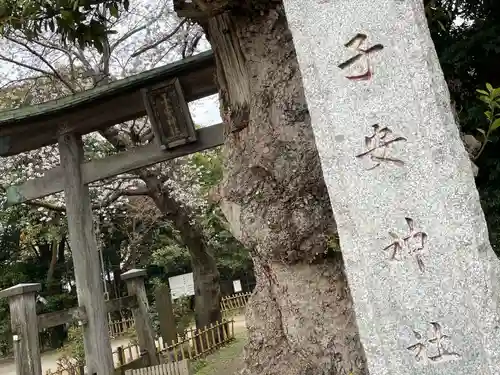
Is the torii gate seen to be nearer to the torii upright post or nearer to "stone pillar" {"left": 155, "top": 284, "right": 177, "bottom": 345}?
the torii upright post

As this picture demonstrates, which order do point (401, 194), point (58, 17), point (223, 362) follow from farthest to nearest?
point (223, 362)
point (58, 17)
point (401, 194)


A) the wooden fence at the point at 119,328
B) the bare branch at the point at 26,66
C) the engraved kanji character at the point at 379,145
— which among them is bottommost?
the wooden fence at the point at 119,328

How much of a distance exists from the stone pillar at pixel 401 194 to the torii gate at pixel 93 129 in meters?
3.00

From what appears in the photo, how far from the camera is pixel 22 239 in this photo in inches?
655

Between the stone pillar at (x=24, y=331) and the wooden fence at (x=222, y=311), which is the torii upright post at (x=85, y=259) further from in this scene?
the wooden fence at (x=222, y=311)

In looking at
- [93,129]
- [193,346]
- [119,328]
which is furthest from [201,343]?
[119,328]

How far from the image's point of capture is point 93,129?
5.70 m

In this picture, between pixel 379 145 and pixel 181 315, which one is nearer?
pixel 379 145

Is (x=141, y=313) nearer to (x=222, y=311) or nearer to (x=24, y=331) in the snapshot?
(x=24, y=331)

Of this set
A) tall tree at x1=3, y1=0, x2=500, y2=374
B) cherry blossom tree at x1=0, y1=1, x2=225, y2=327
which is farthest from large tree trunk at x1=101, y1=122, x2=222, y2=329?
tall tree at x1=3, y1=0, x2=500, y2=374

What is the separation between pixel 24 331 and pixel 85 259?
937 millimetres

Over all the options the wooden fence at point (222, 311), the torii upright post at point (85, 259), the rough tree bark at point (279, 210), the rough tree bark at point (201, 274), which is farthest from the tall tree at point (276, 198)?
the wooden fence at point (222, 311)

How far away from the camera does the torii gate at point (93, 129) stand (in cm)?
524

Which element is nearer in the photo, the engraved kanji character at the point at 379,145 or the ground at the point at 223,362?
the engraved kanji character at the point at 379,145
